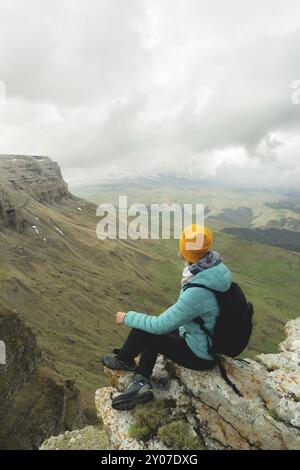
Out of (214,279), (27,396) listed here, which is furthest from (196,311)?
(27,396)

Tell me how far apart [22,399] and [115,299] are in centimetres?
11908

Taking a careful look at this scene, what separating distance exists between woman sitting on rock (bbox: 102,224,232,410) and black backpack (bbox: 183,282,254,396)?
15 cm

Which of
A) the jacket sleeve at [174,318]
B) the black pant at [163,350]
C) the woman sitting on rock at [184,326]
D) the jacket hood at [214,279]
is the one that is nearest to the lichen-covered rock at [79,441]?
the woman sitting on rock at [184,326]

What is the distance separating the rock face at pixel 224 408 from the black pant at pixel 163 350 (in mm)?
686

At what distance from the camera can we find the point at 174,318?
10.9m

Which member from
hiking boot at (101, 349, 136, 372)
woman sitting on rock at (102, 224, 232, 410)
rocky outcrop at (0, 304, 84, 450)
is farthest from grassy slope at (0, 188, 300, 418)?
woman sitting on rock at (102, 224, 232, 410)

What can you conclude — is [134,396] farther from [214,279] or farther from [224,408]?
[214,279]

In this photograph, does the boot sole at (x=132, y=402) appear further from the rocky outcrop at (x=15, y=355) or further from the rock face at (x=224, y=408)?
the rocky outcrop at (x=15, y=355)

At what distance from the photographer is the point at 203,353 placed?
11.9 meters

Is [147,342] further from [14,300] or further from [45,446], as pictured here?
[14,300]

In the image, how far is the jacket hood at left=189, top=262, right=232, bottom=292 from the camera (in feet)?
35.0

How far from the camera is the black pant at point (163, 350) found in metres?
12.0

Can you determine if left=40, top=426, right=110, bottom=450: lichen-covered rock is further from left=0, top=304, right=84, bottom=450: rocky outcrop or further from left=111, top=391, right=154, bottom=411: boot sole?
left=0, top=304, right=84, bottom=450: rocky outcrop

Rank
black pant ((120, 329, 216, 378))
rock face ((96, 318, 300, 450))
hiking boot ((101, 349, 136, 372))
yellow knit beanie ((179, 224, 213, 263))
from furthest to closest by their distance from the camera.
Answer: hiking boot ((101, 349, 136, 372)), black pant ((120, 329, 216, 378)), rock face ((96, 318, 300, 450)), yellow knit beanie ((179, 224, 213, 263))
